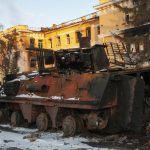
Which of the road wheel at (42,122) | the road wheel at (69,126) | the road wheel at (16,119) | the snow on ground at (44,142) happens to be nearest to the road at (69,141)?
the snow on ground at (44,142)

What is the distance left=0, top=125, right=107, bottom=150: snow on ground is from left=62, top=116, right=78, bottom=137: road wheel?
273mm

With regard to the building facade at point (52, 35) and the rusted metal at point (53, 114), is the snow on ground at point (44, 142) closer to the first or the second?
the rusted metal at point (53, 114)

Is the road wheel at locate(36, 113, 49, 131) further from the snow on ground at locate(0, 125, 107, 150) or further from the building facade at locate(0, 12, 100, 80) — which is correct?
the building facade at locate(0, 12, 100, 80)

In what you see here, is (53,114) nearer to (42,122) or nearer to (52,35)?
(42,122)

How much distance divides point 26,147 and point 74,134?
2.85 metres

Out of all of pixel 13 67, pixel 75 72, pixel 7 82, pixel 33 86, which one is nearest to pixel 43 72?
pixel 33 86

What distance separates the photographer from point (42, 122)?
19094mm

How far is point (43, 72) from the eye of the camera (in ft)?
65.4

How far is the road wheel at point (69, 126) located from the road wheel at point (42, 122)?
1560 millimetres

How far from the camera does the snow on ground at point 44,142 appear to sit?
14.6 m

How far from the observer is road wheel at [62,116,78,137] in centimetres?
1716

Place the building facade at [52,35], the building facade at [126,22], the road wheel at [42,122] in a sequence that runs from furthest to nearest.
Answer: the building facade at [52,35], the building facade at [126,22], the road wheel at [42,122]

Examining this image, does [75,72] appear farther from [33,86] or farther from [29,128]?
[29,128]

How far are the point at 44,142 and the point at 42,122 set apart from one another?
3.44 m
